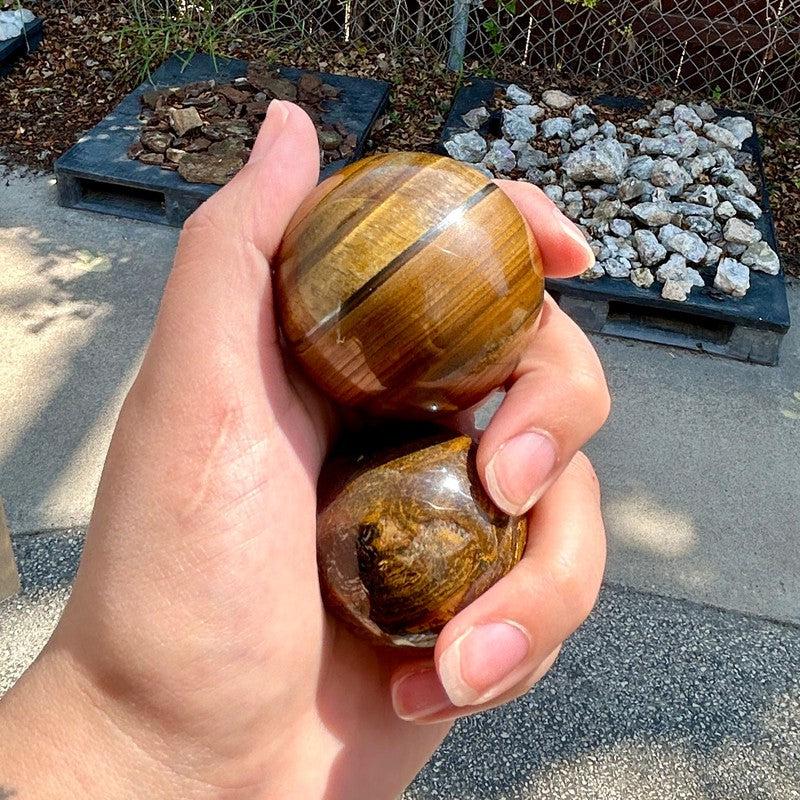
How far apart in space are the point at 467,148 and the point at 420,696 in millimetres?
3290

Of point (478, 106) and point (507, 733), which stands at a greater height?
point (478, 106)

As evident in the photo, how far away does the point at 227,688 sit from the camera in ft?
5.33

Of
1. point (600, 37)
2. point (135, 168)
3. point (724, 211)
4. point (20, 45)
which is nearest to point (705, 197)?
point (724, 211)

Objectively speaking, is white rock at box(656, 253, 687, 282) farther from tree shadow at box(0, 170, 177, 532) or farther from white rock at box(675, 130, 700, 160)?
tree shadow at box(0, 170, 177, 532)

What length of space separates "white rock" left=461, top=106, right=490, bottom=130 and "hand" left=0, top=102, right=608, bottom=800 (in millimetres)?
3120

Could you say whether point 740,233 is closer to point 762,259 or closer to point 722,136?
point 762,259

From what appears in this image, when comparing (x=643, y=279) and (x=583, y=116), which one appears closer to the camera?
(x=643, y=279)

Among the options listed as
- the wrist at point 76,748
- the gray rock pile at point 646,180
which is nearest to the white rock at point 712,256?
the gray rock pile at point 646,180

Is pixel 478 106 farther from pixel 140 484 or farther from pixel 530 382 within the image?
pixel 140 484

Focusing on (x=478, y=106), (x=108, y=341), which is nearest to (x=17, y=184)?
(x=108, y=341)

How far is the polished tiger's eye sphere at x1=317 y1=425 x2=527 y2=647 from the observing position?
1.58 meters

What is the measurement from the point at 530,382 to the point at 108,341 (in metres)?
2.33

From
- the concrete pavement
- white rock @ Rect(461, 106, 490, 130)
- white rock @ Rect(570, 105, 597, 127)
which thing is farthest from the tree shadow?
white rock @ Rect(570, 105, 597, 127)

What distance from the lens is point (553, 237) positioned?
1822 millimetres
